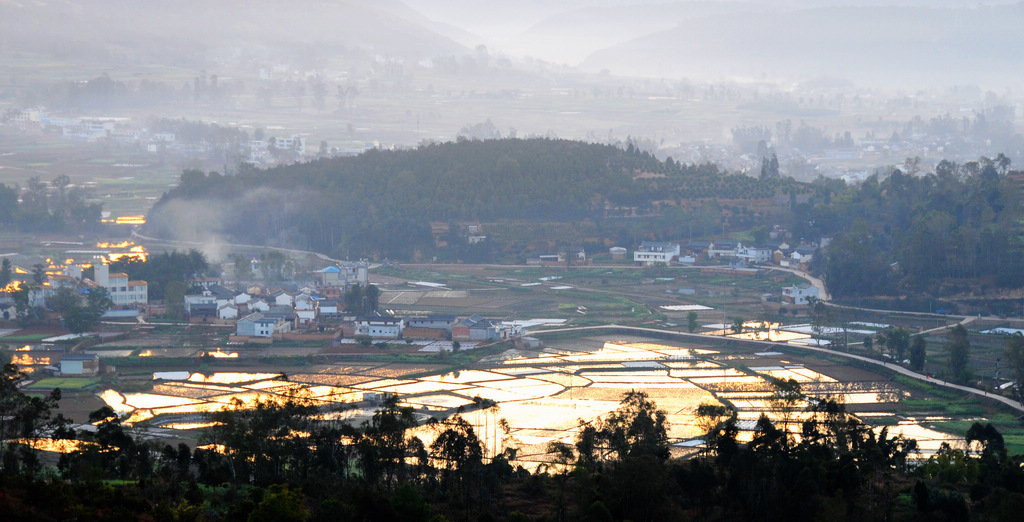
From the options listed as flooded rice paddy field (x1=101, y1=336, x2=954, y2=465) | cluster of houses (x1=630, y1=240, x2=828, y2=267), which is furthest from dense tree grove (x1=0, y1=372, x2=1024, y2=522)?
cluster of houses (x1=630, y1=240, x2=828, y2=267)

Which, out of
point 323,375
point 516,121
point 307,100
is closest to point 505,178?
point 323,375

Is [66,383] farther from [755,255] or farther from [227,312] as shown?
[755,255]

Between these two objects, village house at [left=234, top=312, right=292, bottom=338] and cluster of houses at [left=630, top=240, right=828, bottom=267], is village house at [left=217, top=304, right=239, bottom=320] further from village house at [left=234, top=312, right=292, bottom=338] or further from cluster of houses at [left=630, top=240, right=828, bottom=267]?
cluster of houses at [left=630, top=240, right=828, bottom=267]

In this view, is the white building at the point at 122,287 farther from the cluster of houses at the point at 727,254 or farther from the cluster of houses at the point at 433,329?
the cluster of houses at the point at 727,254

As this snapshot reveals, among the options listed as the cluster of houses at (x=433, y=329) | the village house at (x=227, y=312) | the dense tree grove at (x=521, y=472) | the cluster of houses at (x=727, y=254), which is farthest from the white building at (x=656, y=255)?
the dense tree grove at (x=521, y=472)

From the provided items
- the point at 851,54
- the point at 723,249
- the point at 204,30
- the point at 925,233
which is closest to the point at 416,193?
the point at 723,249
